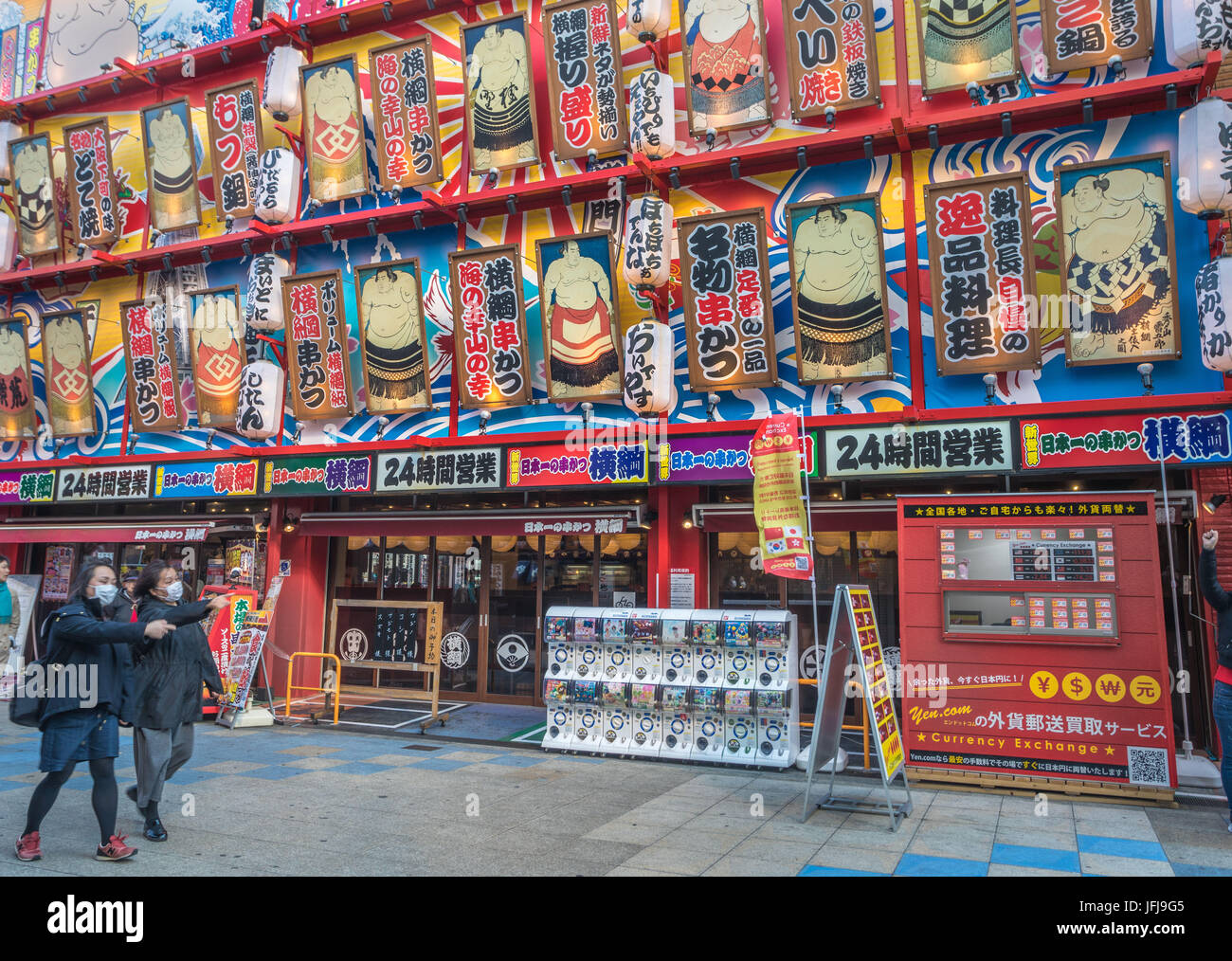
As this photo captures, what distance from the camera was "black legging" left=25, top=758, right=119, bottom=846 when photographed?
546 cm

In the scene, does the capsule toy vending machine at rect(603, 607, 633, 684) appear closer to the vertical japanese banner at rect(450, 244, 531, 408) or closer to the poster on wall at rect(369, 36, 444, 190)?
the vertical japanese banner at rect(450, 244, 531, 408)

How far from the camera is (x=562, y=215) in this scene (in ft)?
41.2

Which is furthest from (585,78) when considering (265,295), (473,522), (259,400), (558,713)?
(558,713)

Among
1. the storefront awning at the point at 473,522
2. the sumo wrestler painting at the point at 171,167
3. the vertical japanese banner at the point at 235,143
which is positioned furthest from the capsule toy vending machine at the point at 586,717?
the sumo wrestler painting at the point at 171,167

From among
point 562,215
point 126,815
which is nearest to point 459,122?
point 562,215

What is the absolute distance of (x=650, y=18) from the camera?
11.2 meters

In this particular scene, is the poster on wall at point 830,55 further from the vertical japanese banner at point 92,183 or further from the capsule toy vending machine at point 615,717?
the vertical japanese banner at point 92,183

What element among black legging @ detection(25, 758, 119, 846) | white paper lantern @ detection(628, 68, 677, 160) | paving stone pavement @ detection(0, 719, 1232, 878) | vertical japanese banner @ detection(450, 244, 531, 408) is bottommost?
paving stone pavement @ detection(0, 719, 1232, 878)

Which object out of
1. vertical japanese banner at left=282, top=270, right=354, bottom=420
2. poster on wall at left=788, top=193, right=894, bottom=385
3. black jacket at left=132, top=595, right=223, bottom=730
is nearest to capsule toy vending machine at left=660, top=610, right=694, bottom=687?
poster on wall at left=788, top=193, right=894, bottom=385

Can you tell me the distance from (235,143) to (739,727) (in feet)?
41.8

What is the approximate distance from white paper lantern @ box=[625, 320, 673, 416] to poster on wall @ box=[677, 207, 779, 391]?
367 mm

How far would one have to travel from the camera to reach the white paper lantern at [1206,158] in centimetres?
873

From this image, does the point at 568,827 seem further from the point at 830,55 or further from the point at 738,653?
the point at 830,55

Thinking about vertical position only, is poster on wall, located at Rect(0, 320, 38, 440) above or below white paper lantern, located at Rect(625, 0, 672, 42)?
below
